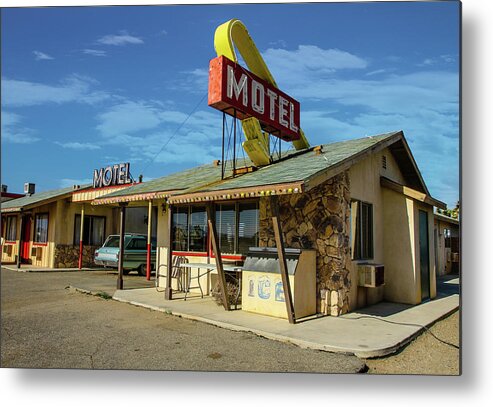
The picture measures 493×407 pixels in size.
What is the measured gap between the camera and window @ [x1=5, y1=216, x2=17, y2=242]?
19.2 m

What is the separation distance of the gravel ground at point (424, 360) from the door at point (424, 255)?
346cm

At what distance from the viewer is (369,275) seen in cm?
809

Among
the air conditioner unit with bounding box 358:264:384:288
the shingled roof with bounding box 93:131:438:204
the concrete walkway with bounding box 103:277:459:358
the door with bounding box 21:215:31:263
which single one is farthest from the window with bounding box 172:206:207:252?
the door with bounding box 21:215:31:263

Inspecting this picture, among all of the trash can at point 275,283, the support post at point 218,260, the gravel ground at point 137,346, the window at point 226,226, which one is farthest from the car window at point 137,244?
the trash can at point 275,283

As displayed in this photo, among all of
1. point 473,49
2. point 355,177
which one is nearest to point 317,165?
point 355,177

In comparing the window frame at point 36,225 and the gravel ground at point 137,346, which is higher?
the window frame at point 36,225

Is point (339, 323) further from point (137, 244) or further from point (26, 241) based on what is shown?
point (26, 241)

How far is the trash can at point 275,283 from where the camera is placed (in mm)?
7091

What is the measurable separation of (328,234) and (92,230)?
46.6ft

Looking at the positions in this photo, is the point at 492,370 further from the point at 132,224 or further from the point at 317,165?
the point at 132,224

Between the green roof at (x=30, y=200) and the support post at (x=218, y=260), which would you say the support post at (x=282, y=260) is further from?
the green roof at (x=30, y=200)

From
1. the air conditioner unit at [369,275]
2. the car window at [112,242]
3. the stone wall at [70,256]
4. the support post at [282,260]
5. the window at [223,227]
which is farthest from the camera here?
the stone wall at [70,256]

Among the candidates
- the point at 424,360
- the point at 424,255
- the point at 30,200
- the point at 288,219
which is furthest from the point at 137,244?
the point at 424,360

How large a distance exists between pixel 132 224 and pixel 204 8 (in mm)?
16375
